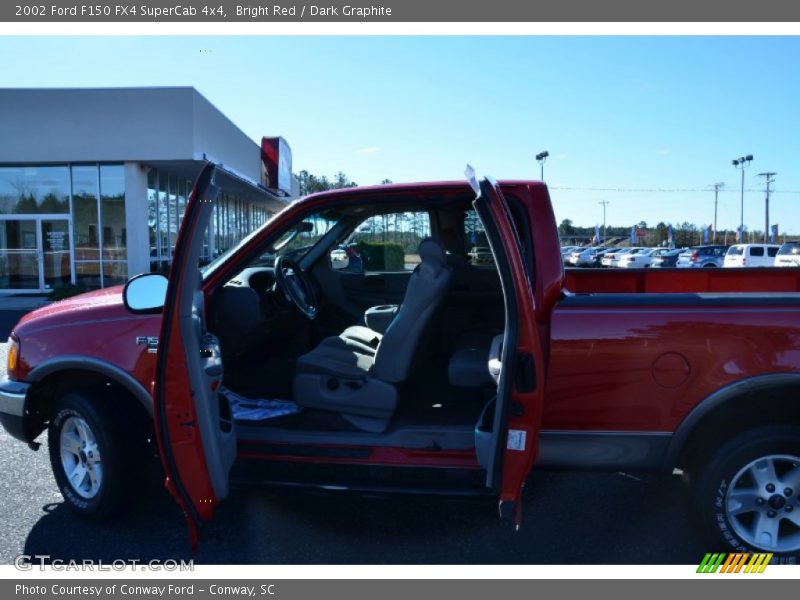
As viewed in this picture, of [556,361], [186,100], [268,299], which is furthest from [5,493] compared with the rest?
[186,100]

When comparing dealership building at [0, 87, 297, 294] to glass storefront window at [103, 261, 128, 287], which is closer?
dealership building at [0, 87, 297, 294]

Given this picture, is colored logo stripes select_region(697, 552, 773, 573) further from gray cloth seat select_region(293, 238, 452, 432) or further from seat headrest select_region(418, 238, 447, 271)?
seat headrest select_region(418, 238, 447, 271)

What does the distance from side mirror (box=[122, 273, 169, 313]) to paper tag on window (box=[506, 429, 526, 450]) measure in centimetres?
179

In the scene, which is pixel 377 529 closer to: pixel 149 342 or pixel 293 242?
pixel 149 342

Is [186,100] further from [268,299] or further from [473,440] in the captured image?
[473,440]

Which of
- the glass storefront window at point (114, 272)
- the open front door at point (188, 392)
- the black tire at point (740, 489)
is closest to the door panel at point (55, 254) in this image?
the glass storefront window at point (114, 272)

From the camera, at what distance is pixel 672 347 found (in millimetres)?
3137

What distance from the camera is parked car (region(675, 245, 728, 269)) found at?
3550cm

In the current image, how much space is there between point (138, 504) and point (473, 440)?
2.11 m

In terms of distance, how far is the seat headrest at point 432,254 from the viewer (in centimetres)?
383

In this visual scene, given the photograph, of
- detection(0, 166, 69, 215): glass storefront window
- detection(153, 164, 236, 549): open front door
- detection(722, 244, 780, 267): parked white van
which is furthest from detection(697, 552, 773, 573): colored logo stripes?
detection(722, 244, 780, 267): parked white van

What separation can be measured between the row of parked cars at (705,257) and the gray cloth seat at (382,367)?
77.7ft

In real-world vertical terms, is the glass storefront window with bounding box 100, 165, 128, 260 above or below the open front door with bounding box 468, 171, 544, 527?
above

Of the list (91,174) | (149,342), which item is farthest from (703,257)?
(149,342)
